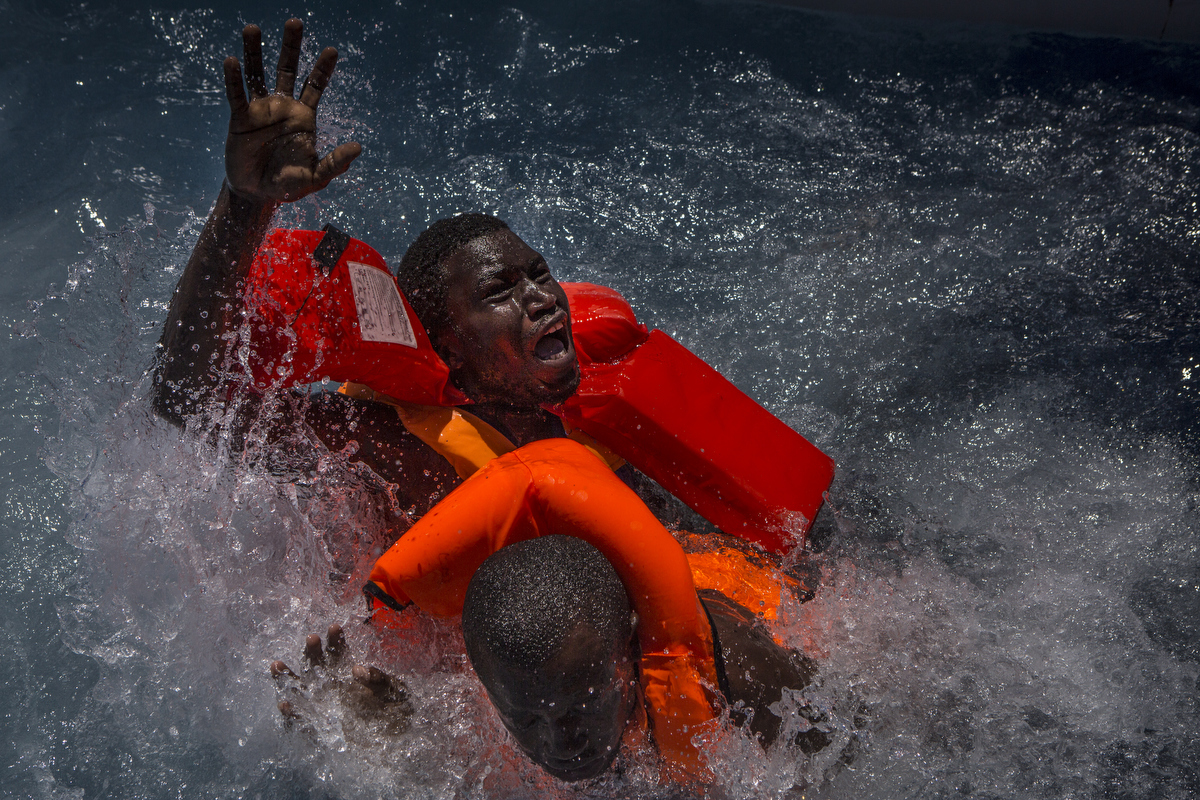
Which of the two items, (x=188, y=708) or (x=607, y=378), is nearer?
(x=188, y=708)

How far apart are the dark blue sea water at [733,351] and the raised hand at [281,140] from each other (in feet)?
2.41

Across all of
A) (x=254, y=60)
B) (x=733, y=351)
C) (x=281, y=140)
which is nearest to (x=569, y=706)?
(x=281, y=140)

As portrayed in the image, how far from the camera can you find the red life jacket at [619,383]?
2.05 meters

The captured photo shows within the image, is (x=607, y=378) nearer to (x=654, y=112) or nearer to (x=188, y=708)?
(x=188, y=708)

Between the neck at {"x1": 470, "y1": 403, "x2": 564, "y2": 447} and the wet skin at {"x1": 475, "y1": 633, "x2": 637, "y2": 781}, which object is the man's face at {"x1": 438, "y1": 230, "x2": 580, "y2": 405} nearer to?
the neck at {"x1": 470, "y1": 403, "x2": 564, "y2": 447}

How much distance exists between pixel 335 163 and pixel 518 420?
3.02 feet

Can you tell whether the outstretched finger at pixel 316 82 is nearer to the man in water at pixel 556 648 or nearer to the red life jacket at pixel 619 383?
the red life jacket at pixel 619 383

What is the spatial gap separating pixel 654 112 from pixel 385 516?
2.25m

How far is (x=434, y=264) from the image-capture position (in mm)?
2262

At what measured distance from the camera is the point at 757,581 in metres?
2.31

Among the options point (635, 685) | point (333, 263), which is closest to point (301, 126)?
point (333, 263)

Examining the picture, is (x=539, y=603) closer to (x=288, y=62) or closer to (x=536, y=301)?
(x=536, y=301)

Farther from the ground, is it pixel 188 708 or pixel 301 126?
pixel 301 126

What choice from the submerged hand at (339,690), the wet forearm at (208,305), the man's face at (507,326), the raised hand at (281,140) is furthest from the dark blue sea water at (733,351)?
the raised hand at (281,140)
